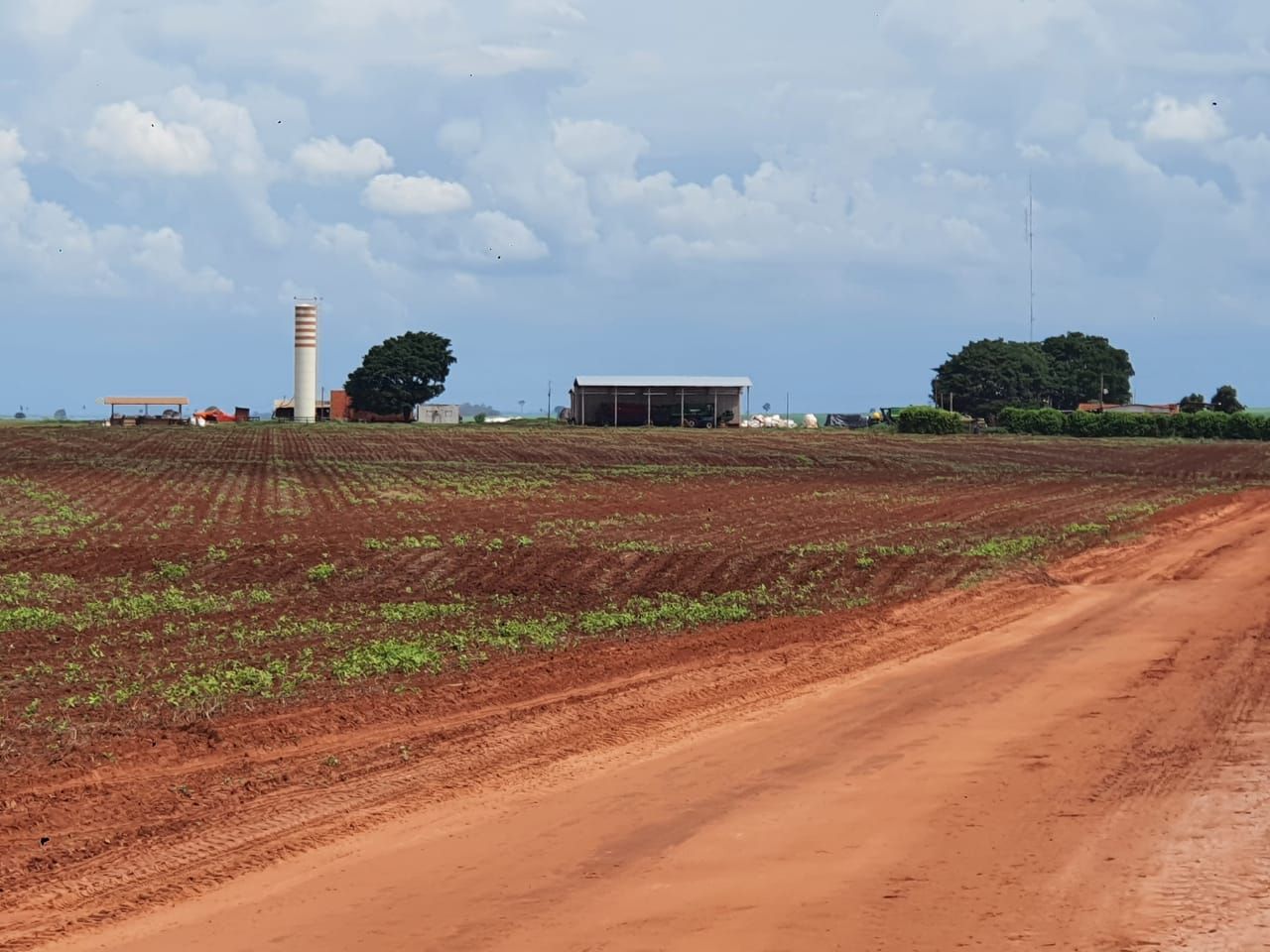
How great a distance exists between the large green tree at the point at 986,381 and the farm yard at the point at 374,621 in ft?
278

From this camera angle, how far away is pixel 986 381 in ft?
432

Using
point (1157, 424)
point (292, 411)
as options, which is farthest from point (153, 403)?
point (1157, 424)

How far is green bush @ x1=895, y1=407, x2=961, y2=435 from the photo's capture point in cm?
9656

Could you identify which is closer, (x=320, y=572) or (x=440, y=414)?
(x=320, y=572)

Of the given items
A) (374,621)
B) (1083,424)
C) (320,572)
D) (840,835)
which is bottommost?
(840,835)

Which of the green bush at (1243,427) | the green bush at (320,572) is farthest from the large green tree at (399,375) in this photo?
the green bush at (320,572)

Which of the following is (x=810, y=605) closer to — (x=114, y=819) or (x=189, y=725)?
(x=189, y=725)

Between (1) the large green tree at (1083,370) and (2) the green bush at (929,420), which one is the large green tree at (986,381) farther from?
(2) the green bush at (929,420)

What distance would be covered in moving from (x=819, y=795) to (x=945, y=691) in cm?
413

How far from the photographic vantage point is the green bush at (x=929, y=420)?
9656 cm

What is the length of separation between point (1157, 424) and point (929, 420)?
48.0 ft

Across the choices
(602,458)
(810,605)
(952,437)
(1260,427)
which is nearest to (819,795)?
(810,605)

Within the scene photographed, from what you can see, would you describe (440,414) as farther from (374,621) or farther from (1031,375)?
(374,621)

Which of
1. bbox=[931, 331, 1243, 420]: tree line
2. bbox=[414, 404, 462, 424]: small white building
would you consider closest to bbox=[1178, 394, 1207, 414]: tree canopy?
bbox=[931, 331, 1243, 420]: tree line
